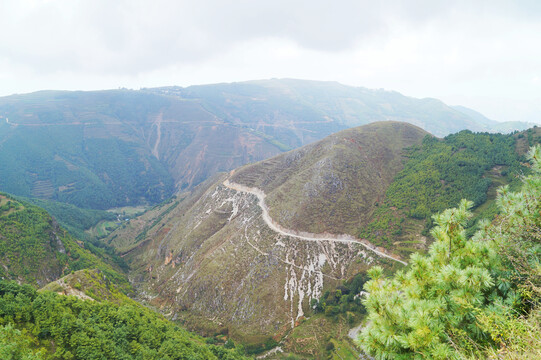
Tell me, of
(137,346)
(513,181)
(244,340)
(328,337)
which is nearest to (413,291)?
(137,346)

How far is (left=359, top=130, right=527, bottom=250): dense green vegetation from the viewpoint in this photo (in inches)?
2908

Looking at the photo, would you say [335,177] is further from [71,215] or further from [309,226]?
[71,215]

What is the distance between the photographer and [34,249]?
252 ft

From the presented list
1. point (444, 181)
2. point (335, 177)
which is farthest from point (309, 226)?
point (444, 181)

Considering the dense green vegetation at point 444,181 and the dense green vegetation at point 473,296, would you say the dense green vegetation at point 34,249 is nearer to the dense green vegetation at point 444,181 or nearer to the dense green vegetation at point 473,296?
the dense green vegetation at point 444,181

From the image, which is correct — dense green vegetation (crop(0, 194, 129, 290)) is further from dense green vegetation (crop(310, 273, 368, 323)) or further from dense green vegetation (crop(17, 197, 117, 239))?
dense green vegetation (crop(17, 197, 117, 239))

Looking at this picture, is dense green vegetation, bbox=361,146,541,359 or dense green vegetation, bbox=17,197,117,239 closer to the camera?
dense green vegetation, bbox=361,146,541,359

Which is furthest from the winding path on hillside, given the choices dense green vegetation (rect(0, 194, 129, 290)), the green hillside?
dense green vegetation (rect(0, 194, 129, 290))

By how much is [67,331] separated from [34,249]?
65.8 m

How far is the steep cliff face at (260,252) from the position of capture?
7050 centimetres

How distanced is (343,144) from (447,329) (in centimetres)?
10157

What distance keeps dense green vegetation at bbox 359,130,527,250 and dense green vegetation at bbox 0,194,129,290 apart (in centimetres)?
8697

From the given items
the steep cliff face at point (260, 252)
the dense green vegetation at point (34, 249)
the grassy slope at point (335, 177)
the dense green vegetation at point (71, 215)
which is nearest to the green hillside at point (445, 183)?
the steep cliff face at point (260, 252)

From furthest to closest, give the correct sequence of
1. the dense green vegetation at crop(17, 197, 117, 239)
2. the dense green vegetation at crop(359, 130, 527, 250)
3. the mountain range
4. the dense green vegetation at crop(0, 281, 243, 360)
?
the dense green vegetation at crop(17, 197, 117, 239), the dense green vegetation at crop(359, 130, 527, 250), the mountain range, the dense green vegetation at crop(0, 281, 243, 360)
